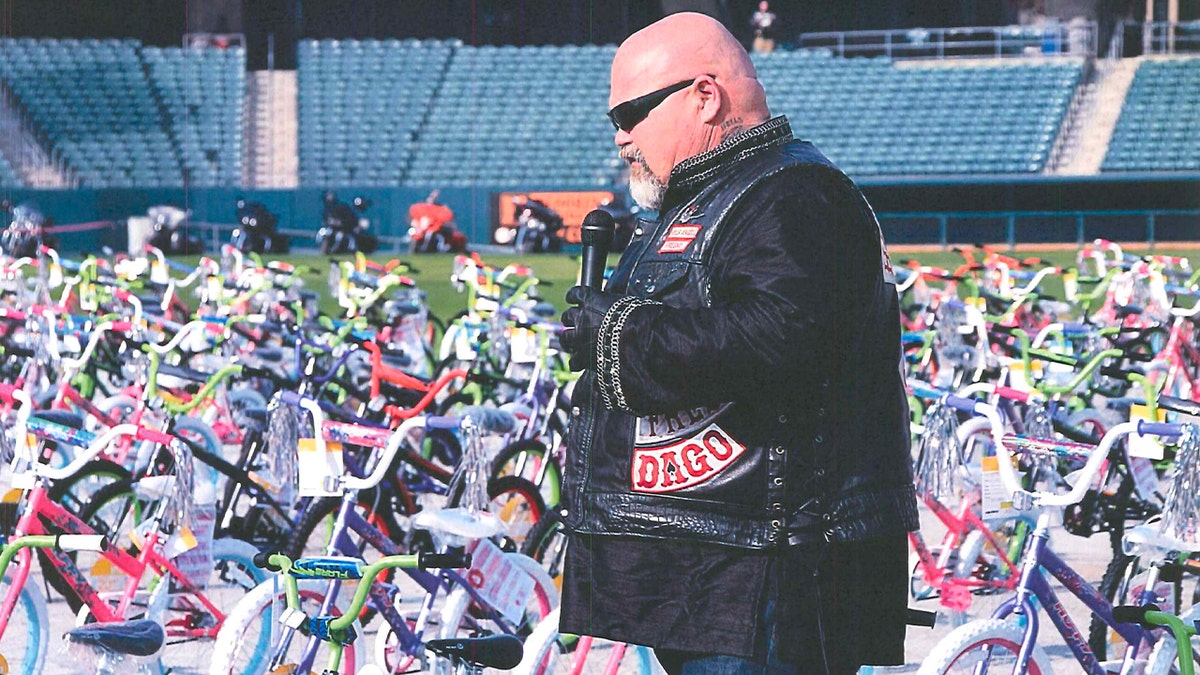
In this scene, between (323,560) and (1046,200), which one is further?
(1046,200)

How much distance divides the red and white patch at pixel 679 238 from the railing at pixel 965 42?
31.2 m

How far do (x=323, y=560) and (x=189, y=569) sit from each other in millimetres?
1299

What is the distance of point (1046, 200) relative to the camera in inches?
1142

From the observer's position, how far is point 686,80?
95.8 inches

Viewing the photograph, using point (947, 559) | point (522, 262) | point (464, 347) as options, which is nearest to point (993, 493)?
point (947, 559)

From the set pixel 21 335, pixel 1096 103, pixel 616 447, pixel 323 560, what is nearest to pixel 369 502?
pixel 323 560

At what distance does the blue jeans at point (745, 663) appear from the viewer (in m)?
2.32

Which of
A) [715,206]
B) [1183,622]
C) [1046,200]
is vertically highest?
[715,206]

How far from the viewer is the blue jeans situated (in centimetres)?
232

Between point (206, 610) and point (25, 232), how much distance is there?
→ 60.5ft

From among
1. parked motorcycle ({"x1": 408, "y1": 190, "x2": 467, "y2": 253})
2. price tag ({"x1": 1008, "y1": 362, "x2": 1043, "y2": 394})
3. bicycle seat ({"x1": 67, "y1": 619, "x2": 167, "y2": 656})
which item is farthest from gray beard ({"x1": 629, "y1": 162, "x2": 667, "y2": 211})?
parked motorcycle ({"x1": 408, "y1": 190, "x2": 467, "y2": 253})

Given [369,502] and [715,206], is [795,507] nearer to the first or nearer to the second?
[715,206]

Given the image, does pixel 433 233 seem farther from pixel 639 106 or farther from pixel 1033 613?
pixel 639 106

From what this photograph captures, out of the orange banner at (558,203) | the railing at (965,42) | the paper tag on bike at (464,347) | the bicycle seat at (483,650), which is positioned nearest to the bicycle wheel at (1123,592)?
the bicycle seat at (483,650)
